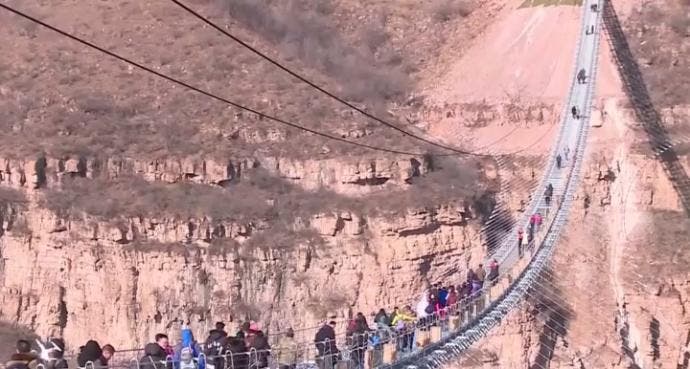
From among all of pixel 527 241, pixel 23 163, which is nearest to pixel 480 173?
pixel 527 241

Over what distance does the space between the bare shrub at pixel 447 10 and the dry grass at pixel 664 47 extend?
266 inches

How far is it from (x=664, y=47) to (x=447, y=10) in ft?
28.0

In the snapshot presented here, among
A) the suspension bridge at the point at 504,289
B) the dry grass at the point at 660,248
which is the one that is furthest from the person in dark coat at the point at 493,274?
the dry grass at the point at 660,248

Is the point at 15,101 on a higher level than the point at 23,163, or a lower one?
higher

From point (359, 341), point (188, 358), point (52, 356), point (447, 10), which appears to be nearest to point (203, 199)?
point (359, 341)

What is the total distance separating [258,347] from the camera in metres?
13.1

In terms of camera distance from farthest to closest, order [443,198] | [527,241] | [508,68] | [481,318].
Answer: [508,68], [443,198], [527,241], [481,318]

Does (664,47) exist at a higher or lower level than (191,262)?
higher

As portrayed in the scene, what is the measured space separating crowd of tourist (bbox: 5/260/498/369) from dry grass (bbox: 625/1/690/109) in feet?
47.8

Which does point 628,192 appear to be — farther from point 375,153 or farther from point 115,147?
point 115,147

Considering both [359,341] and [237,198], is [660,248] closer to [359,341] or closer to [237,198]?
[237,198]

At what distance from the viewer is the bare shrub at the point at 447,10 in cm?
3906

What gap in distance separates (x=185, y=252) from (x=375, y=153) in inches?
228

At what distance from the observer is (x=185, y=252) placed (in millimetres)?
25703
